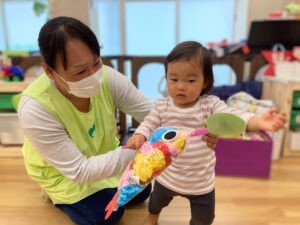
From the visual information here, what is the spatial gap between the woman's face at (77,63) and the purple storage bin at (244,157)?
0.94 meters

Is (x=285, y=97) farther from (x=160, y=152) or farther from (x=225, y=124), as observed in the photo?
(x=160, y=152)

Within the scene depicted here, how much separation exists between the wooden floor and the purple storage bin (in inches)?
1.8

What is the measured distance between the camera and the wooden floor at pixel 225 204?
1.27 metres

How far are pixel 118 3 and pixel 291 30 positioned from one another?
1850mm

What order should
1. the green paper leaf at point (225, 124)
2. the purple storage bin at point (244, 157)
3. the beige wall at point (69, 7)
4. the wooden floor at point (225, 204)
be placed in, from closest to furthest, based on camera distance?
the green paper leaf at point (225, 124), the wooden floor at point (225, 204), the purple storage bin at point (244, 157), the beige wall at point (69, 7)

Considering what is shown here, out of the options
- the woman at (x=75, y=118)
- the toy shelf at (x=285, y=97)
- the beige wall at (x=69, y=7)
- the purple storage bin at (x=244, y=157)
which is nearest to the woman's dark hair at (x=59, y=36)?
the woman at (x=75, y=118)

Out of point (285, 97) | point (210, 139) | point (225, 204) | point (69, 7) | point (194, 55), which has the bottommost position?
point (225, 204)

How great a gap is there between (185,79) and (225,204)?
0.82 meters

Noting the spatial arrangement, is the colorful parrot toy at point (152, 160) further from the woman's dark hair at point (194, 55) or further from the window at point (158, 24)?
the window at point (158, 24)

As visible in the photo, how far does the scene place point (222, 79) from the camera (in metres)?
3.41

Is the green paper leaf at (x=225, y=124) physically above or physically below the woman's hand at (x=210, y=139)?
above

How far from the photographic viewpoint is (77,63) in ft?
2.79

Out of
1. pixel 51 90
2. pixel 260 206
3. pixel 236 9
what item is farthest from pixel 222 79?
pixel 51 90

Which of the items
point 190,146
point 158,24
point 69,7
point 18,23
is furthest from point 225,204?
point 18,23
